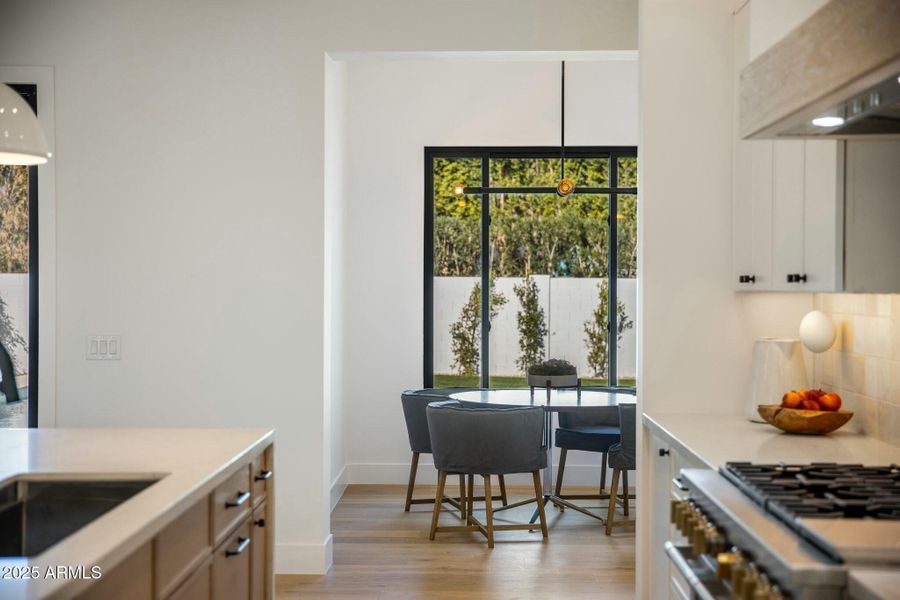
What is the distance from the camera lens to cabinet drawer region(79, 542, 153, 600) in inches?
64.5

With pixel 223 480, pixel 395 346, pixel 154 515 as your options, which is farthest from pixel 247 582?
pixel 395 346

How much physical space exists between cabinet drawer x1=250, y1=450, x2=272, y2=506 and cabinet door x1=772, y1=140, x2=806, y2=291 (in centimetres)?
194

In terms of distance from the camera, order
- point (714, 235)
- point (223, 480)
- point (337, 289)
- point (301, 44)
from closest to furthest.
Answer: point (223, 480) < point (714, 235) < point (301, 44) < point (337, 289)

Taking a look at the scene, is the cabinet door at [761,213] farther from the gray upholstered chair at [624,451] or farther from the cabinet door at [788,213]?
the gray upholstered chair at [624,451]

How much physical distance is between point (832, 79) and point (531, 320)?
4958mm

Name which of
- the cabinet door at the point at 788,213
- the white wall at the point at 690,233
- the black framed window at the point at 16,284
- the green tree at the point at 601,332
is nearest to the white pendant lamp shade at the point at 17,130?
the black framed window at the point at 16,284

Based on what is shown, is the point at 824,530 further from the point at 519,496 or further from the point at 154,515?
the point at 519,496

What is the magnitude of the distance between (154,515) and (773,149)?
255cm

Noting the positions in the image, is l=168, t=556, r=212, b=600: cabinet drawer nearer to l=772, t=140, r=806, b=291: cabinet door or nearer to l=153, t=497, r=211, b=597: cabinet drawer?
l=153, t=497, r=211, b=597: cabinet drawer

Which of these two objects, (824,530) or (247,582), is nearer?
(824,530)

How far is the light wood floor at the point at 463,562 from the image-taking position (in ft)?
13.8

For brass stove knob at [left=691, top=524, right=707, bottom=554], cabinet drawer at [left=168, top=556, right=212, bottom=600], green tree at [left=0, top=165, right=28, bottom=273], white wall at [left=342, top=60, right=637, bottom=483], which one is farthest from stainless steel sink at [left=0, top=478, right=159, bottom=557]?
white wall at [left=342, top=60, right=637, bottom=483]

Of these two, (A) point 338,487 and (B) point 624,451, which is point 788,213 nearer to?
(B) point 624,451

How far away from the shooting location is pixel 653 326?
3693 mm
